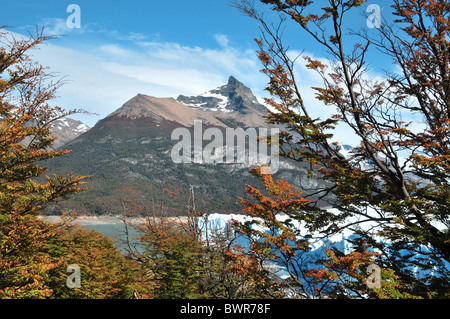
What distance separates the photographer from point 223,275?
7898mm

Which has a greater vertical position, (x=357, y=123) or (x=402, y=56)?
(x=402, y=56)

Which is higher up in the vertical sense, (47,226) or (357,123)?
(357,123)

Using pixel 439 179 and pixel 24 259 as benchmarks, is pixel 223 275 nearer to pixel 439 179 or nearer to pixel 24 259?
pixel 24 259

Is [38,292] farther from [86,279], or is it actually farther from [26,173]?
[26,173]

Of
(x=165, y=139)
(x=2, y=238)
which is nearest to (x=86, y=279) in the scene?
(x=2, y=238)

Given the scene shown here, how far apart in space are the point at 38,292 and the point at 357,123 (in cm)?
681

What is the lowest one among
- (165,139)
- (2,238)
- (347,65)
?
(2,238)

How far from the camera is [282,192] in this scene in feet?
22.7
